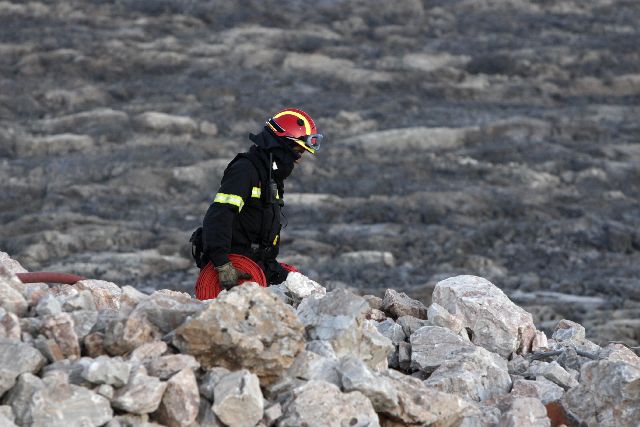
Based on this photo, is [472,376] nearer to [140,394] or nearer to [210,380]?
[210,380]

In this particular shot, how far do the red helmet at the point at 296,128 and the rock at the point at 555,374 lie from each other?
1939 mm

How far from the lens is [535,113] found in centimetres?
2186

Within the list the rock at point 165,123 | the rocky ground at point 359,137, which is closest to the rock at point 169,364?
the rocky ground at point 359,137

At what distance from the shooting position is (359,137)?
20266mm

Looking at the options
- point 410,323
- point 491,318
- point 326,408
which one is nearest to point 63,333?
point 326,408

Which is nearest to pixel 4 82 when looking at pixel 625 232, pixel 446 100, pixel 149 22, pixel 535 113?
pixel 149 22

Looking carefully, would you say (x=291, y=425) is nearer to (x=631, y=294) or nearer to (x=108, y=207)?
(x=631, y=294)

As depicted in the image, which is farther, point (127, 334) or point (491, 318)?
point (491, 318)

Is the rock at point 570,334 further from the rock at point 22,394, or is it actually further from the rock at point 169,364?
the rock at point 22,394

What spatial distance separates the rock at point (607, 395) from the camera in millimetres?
5285

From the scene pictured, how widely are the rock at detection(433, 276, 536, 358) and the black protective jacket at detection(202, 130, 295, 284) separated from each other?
3.72 ft

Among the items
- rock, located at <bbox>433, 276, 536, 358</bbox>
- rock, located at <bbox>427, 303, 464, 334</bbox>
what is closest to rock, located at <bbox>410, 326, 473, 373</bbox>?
rock, located at <bbox>427, 303, 464, 334</bbox>

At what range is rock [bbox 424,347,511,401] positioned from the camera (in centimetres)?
554

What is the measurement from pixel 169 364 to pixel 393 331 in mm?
1733
